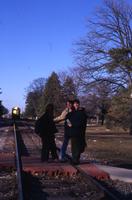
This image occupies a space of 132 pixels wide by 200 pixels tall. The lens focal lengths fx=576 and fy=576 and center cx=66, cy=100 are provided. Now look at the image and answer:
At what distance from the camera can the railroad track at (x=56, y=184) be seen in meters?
12.1

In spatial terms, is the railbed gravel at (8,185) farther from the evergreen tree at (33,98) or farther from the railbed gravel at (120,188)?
the evergreen tree at (33,98)

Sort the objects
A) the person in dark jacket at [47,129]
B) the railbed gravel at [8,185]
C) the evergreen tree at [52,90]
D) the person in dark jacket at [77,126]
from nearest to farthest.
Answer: the railbed gravel at [8,185] < the person in dark jacket at [77,126] < the person in dark jacket at [47,129] < the evergreen tree at [52,90]

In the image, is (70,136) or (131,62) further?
(131,62)

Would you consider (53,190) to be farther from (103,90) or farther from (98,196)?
(103,90)

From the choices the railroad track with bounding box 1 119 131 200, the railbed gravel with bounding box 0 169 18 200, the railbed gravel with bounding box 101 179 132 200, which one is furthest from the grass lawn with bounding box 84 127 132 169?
the railbed gravel with bounding box 101 179 132 200

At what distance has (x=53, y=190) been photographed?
514 inches

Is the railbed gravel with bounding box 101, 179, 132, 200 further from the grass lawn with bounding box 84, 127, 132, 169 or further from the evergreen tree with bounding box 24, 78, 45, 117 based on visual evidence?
the evergreen tree with bounding box 24, 78, 45, 117

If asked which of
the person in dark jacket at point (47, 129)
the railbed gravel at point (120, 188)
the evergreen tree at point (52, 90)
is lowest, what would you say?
the railbed gravel at point (120, 188)

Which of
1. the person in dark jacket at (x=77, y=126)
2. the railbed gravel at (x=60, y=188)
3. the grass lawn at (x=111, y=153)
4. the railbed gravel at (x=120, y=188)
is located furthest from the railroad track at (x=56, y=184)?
the grass lawn at (x=111, y=153)

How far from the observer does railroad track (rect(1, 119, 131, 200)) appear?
12.1 m

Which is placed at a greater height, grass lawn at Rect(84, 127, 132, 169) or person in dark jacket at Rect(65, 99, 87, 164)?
person in dark jacket at Rect(65, 99, 87, 164)

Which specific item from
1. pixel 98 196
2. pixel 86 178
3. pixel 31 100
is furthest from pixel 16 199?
pixel 31 100

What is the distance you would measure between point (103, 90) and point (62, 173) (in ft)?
151

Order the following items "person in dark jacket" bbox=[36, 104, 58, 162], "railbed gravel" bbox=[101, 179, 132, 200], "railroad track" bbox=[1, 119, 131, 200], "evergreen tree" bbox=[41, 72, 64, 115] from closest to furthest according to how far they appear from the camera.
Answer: "railroad track" bbox=[1, 119, 131, 200] < "railbed gravel" bbox=[101, 179, 132, 200] < "person in dark jacket" bbox=[36, 104, 58, 162] < "evergreen tree" bbox=[41, 72, 64, 115]
